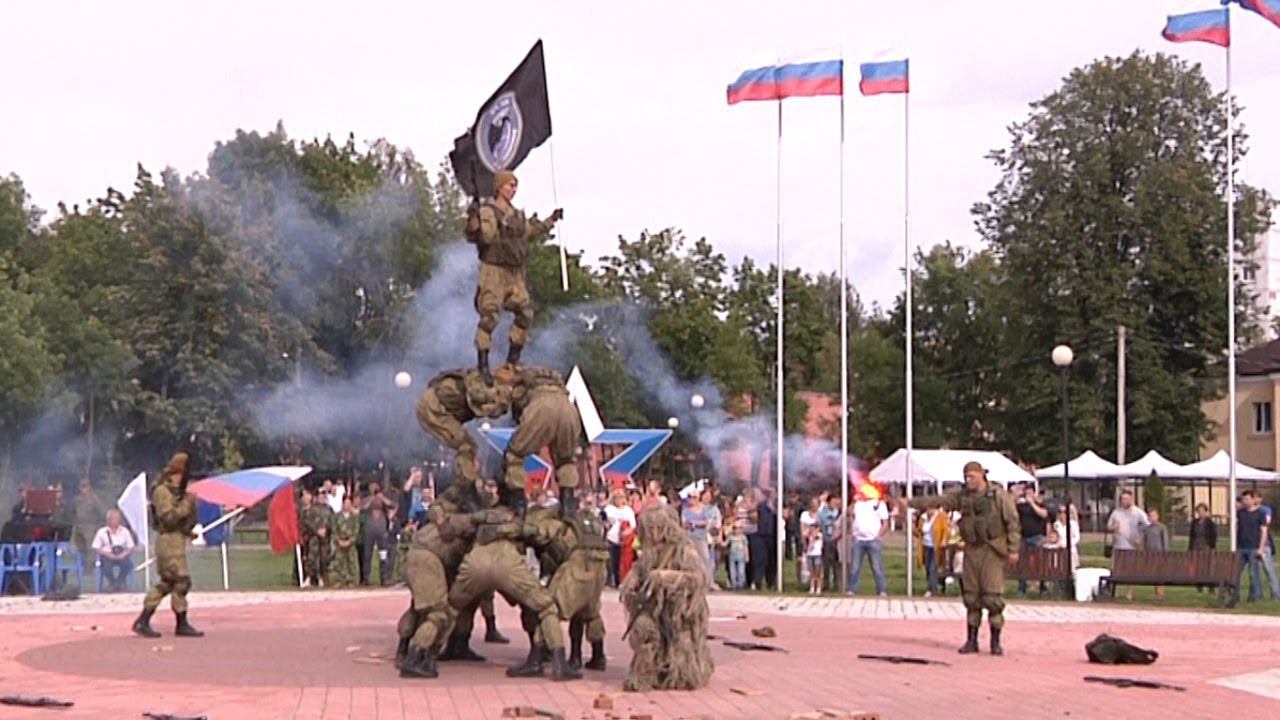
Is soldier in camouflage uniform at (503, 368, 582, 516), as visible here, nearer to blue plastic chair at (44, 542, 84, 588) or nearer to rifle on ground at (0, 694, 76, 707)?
rifle on ground at (0, 694, 76, 707)

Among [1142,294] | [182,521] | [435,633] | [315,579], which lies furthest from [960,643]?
[1142,294]

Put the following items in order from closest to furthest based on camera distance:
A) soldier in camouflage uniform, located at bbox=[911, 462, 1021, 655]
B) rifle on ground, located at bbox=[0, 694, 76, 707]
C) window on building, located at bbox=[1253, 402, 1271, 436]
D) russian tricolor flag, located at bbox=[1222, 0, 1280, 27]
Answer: rifle on ground, located at bbox=[0, 694, 76, 707]
soldier in camouflage uniform, located at bbox=[911, 462, 1021, 655]
russian tricolor flag, located at bbox=[1222, 0, 1280, 27]
window on building, located at bbox=[1253, 402, 1271, 436]

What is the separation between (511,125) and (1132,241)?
142 ft

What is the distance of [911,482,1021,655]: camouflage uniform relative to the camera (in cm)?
1817

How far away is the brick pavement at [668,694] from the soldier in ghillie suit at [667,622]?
251 mm

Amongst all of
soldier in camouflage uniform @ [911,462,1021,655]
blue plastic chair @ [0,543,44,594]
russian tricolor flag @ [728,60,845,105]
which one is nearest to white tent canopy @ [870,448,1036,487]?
russian tricolor flag @ [728,60,845,105]

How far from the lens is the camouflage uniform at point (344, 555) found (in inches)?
1179

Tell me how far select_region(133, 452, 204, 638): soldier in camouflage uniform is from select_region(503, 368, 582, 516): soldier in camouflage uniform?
4312mm

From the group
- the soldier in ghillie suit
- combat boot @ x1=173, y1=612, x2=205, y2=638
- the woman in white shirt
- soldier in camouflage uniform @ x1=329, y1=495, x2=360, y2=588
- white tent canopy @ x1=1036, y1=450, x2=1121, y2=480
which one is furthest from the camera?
white tent canopy @ x1=1036, y1=450, x2=1121, y2=480

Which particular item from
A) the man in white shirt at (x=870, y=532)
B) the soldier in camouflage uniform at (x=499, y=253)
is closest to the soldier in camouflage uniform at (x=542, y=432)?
the soldier in camouflage uniform at (x=499, y=253)

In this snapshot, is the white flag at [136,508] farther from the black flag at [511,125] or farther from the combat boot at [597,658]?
the combat boot at [597,658]

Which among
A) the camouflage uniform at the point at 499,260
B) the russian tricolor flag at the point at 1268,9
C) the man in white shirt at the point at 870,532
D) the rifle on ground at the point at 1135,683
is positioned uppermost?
the russian tricolor flag at the point at 1268,9

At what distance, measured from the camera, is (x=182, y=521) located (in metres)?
19.4

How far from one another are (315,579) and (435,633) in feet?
52.0
